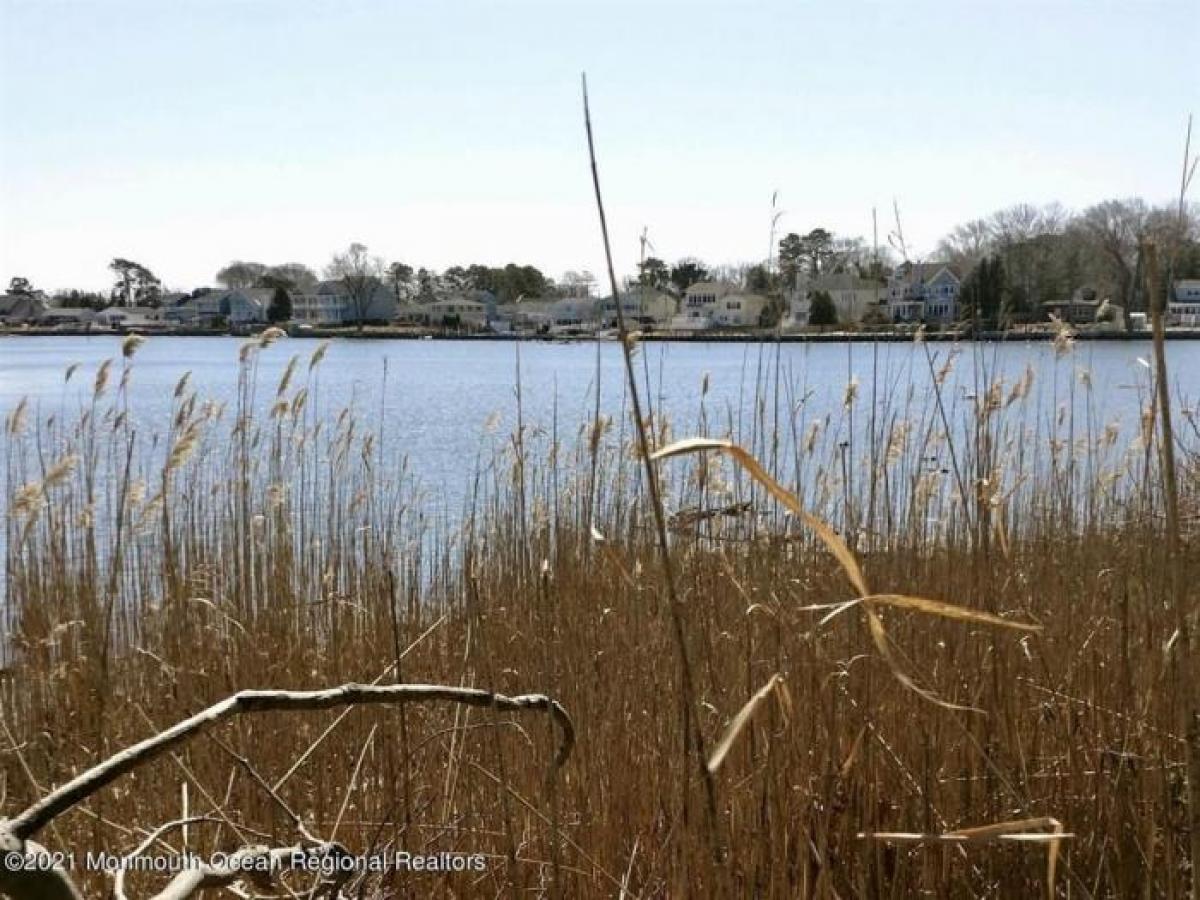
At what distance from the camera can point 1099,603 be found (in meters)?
2.85

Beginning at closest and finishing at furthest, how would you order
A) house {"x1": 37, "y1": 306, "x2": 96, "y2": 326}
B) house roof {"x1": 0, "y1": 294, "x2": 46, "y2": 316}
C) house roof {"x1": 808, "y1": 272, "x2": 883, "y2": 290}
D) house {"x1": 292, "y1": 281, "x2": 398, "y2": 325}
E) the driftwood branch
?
the driftwood branch < house roof {"x1": 808, "y1": 272, "x2": 883, "y2": 290} < house roof {"x1": 0, "y1": 294, "x2": 46, "y2": 316} < house {"x1": 37, "y1": 306, "x2": 96, "y2": 326} < house {"x1": 292, "y1": 281, "x2": 398, "y2": 325}

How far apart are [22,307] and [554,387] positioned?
7566 cm

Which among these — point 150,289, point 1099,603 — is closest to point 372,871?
point 1099,603

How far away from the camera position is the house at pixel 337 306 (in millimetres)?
82938

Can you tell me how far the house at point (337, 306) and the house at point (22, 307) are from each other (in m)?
17.4

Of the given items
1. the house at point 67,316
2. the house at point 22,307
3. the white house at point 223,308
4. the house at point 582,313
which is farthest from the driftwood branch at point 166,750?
the house at point 67,316

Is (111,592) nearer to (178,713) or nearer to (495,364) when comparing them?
(178,713)

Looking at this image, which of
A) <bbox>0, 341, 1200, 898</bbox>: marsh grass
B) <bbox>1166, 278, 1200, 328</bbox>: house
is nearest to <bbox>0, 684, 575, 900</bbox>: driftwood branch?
<bbox>0, 341, 1200, 898</bbox>: marsh grass

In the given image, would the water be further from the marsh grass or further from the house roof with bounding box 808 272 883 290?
the marsh grass

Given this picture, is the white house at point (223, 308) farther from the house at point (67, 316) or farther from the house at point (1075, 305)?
the house at point (1075, 305)

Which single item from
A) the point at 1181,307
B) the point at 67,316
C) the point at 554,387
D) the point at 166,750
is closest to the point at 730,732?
the point at 166,750

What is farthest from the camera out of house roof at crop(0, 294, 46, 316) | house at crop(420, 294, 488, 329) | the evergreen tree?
house at crop(420, 294, 488, 329)

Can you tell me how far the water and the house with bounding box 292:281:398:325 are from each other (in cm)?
2959

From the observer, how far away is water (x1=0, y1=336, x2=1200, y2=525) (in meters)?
5.01
